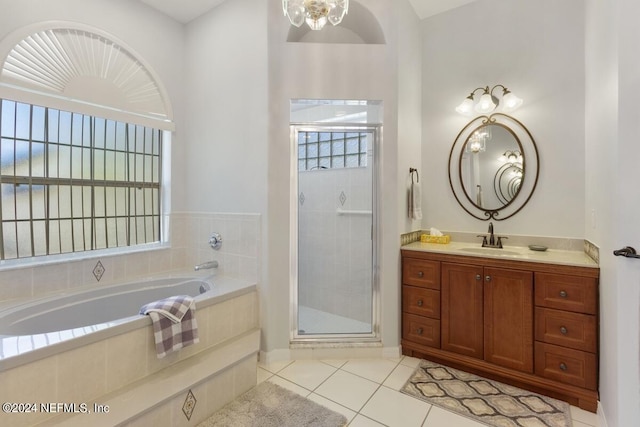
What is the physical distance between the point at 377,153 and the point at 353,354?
171 cm

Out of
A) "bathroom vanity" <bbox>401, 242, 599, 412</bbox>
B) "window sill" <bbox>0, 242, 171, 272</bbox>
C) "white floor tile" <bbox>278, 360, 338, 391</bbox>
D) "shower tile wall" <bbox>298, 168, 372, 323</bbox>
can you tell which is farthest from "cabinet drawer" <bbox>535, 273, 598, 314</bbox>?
"window sill" <bbox>0, 242, 171, 272</bbox>

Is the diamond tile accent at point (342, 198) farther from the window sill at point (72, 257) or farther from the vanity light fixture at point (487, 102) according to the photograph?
the window sill at point (72, 257)

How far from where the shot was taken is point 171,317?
5.51 feet

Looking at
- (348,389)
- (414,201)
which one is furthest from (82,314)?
(414,201)

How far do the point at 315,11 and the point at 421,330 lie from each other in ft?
7.66

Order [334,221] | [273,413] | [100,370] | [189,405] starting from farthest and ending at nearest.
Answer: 1. [334,221]
2. [273,413]
3. [189,405]
4. [100,370]

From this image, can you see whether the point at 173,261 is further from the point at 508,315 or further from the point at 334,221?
the point at 508,315

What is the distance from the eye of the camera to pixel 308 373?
7.11 feet

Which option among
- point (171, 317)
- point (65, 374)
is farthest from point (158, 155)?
point (65, 374)

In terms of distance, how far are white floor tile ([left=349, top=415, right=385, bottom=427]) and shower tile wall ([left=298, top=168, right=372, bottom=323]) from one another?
895mm

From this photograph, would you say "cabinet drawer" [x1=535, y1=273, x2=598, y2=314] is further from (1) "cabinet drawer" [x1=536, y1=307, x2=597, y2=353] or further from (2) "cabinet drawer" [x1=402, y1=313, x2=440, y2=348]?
(2) "cabinet drawer" [x1=402, y1=313, x2=440, y2=348]

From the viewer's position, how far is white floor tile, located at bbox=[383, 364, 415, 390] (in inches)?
80.1

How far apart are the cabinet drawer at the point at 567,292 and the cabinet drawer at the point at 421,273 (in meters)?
0.65

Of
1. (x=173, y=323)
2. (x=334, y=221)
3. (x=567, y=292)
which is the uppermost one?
(x=334, y=221)
